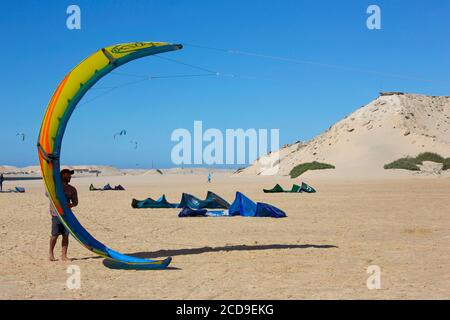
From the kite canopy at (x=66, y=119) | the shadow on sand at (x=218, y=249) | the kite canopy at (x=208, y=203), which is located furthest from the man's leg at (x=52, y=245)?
the kite canopy at (x=208, y=203)

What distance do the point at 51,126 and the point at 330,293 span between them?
5.76 meters

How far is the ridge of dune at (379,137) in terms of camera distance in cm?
6456

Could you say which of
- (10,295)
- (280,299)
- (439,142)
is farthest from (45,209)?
(439,142)

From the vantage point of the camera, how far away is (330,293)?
790 cm

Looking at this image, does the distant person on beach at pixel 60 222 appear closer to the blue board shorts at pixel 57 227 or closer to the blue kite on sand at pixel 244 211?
the blue board shorts at pixel 57 227

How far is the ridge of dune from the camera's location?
6456 centimetres

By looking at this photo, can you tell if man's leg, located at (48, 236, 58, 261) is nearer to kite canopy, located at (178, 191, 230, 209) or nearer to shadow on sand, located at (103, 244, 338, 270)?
shadow on sand, located at (103, 244, 338, 270)

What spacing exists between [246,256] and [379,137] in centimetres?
6418

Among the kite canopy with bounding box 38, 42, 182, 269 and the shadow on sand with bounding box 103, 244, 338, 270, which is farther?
the shadow on sand with bounding box 103, 244, 338, 270

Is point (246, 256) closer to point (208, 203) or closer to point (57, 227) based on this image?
point (57, 227)

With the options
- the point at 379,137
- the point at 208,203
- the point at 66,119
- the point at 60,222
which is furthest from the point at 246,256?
the point at 379,137

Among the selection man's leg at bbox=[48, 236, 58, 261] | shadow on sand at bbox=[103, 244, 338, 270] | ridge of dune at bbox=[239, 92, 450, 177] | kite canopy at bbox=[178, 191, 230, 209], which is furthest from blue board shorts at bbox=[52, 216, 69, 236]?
ridge of dune at bbox=[239, 92, 450, 177]

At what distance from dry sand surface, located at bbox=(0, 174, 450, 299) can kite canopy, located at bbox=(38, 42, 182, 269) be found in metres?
0.75

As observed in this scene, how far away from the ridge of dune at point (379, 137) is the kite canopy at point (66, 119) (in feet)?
162
